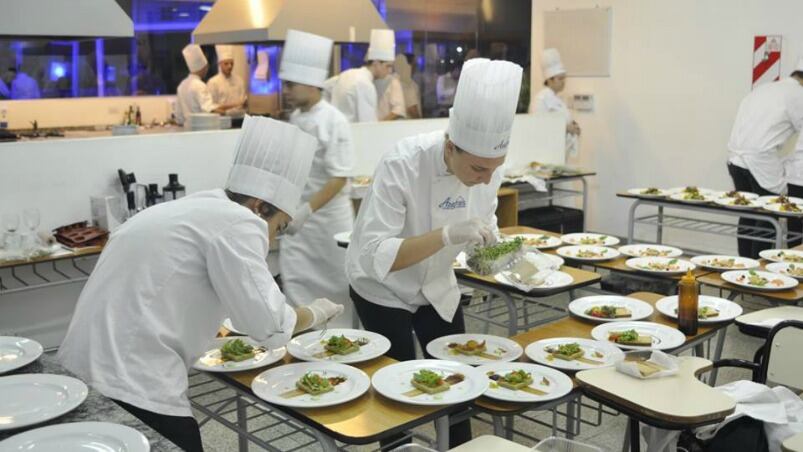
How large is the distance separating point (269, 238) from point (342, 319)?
2651 mm

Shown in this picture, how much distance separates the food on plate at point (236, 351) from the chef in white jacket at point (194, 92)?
228 inches

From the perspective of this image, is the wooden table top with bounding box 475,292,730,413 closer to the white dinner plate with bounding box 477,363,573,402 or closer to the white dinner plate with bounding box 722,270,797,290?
the white dinner plate with bounding box 477,363,573,402

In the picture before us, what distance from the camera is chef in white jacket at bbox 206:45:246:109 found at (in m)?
8.16

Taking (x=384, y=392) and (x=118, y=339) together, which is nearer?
(x=118, y=339)

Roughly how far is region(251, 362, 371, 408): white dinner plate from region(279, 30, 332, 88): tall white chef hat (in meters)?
2.15

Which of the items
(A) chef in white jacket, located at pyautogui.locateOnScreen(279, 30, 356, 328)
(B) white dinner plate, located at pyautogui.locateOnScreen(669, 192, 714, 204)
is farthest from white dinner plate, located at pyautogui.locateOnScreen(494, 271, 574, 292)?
(B) white dinner plate, located at pyautogui.locateOnScreen(669, 192, 714, 204)

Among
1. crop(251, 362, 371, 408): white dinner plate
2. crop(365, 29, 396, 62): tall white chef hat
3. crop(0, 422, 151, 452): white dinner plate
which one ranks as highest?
crop(365, 29, 396, 62): tall white chef hat


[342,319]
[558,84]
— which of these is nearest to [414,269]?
[342,319]

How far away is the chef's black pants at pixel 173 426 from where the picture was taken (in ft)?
6.01

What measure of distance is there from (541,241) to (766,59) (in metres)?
3.24

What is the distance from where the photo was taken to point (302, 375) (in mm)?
2127

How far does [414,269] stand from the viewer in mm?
2545

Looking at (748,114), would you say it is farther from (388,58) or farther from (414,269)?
(414,269)

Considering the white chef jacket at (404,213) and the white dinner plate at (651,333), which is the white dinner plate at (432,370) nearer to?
the white chef jacket at (404,213)
